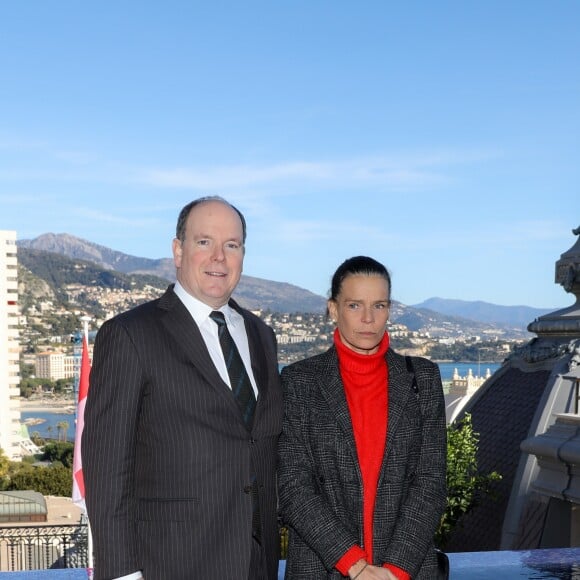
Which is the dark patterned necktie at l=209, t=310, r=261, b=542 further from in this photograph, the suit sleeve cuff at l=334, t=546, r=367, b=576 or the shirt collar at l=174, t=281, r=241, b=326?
the suit sleeve cuff at l=334, t=546, r=367, b=576

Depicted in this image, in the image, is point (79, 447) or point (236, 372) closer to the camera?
point (236, 372)

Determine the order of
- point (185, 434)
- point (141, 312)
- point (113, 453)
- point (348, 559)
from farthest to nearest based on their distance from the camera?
point (348, 559) → point (141, 312) → point (185, 434) → point (113, 453)

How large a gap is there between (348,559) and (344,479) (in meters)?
0.32

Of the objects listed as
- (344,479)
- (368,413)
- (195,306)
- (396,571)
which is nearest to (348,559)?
(396,571)

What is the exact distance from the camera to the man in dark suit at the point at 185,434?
319 cm

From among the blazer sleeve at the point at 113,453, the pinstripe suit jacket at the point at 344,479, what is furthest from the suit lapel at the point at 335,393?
the blazer sleeve at the point at 113,453

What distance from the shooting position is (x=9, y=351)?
11431 cm

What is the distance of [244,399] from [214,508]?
43cm

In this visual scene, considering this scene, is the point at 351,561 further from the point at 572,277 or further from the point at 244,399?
the point at 572,277

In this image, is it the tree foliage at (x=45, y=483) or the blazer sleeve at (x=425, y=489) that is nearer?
the blazer sleeve at (x=425, y=489)

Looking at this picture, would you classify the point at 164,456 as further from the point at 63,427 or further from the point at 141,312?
the point at 63,427

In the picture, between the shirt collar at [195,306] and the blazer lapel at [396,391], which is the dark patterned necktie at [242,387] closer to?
the shirt collar at [195,306]

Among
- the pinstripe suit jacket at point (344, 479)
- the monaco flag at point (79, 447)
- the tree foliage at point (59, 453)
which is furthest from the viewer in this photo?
the tree foliage at point (59, 453)

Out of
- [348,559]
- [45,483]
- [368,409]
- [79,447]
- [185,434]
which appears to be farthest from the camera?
[45,483]
